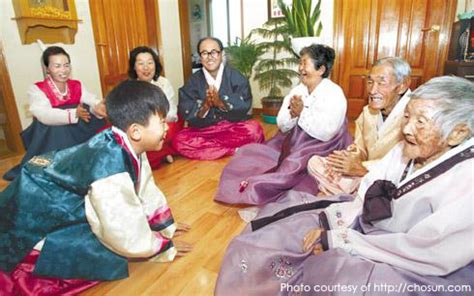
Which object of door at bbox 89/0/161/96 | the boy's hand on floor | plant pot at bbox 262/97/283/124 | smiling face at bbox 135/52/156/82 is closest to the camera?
the boy's hand on floor

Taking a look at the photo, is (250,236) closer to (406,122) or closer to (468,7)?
(406,122)

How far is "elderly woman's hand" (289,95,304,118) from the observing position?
7.16ft

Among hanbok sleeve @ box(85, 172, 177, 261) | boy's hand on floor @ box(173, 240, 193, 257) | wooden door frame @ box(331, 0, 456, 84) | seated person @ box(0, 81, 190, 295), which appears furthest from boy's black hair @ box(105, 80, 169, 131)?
wooden door frame @ box(331, 0, 456, 84)

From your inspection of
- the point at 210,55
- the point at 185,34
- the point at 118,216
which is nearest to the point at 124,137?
the point at 118,216

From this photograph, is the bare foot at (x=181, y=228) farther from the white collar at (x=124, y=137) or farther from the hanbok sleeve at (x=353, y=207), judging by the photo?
the hanbok sleeve at (x=353, y=207)

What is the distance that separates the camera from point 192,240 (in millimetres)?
1725

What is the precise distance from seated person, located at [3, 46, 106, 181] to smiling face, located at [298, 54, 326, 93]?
5.05 feet

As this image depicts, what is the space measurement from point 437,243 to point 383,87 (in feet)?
3.28

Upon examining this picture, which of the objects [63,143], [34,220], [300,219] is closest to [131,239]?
[34,220]

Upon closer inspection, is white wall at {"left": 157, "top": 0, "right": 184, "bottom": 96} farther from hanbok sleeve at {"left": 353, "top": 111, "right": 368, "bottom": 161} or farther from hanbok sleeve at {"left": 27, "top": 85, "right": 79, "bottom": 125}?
hanbok sleeve at {"left": 353, "top": 111, "right": 368, "bottom": 161}

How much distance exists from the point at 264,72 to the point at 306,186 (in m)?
3.03

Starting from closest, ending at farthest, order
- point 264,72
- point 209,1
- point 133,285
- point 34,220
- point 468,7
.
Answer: point 34,220, point 133,285, point 468,7, point 264,72, point 209,1

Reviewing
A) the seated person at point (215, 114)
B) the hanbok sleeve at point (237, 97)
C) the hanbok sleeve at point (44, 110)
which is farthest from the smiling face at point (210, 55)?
the hanbok sleeve at point (44, 110)

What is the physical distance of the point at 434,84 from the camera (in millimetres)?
942
